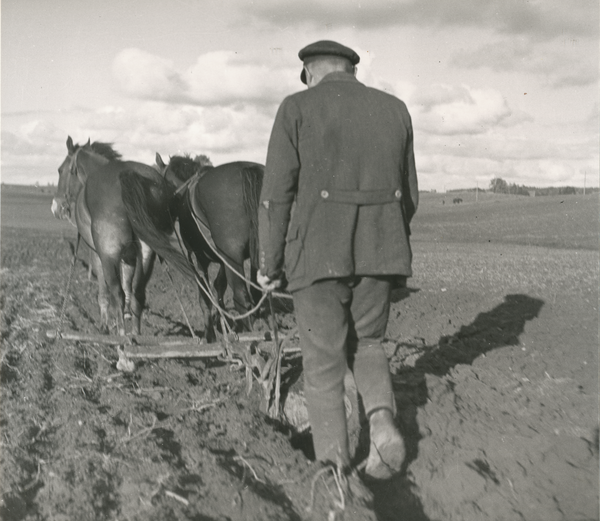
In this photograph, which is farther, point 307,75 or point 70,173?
point 70,173

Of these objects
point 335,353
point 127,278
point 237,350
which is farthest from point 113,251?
point 335,353

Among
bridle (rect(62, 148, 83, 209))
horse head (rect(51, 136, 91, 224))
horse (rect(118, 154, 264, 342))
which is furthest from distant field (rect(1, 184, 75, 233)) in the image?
horse (rect(118, 154, 264, 342))

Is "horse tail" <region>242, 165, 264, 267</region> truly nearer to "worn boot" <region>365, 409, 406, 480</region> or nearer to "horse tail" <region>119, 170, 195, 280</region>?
"horse tail" <region>119, 170, 195, 280</region>

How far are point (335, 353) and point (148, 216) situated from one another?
299cm

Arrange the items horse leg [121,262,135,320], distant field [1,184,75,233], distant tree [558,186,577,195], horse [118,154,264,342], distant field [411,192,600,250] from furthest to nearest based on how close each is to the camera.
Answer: distant tree [558,186,577,195]
distant field [1,184,75,233]
distant field [411,192,600,250]
horse leg [121,262,135,320]
horse [118,154,264,342]

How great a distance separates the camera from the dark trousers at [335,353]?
2.96 metres

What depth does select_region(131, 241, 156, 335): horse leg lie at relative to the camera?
19.7ft

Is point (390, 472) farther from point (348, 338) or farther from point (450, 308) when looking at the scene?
point (450, 308)

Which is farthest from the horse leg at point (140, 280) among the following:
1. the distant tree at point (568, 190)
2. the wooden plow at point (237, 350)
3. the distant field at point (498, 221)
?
the distant tree at point (568, 190)

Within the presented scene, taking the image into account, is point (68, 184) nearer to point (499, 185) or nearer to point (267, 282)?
point (267, 282)

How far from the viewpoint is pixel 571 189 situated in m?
40.1

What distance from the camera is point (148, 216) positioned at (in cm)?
543

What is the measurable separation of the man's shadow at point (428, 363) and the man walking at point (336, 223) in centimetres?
19

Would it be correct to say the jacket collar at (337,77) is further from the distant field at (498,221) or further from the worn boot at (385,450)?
the distant field at (498,221)
